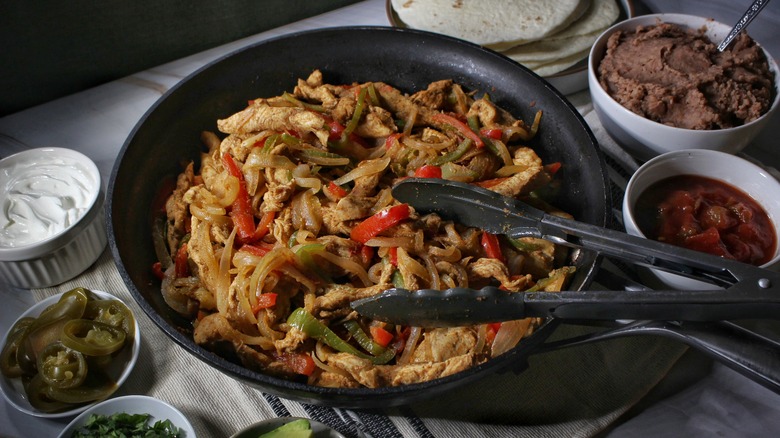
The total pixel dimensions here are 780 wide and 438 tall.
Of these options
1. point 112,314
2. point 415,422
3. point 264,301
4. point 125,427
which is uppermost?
point 264,301

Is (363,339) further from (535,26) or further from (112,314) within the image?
(535,26)

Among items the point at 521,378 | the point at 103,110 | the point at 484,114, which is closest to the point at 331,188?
the point at 484,114

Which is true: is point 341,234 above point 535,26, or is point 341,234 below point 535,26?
below

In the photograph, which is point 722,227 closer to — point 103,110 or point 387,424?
point 387,424

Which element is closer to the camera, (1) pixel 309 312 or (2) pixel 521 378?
(1) pixel 309 312

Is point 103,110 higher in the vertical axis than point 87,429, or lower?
higher

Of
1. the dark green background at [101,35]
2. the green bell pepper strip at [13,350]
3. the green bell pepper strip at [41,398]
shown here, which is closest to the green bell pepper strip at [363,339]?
the green bell pepper strip at [41,398]

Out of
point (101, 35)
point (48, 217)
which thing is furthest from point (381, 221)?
point (101, 35)

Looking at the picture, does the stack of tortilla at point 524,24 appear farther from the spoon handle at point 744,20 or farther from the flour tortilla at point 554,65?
the spoon handle at point 744,20
